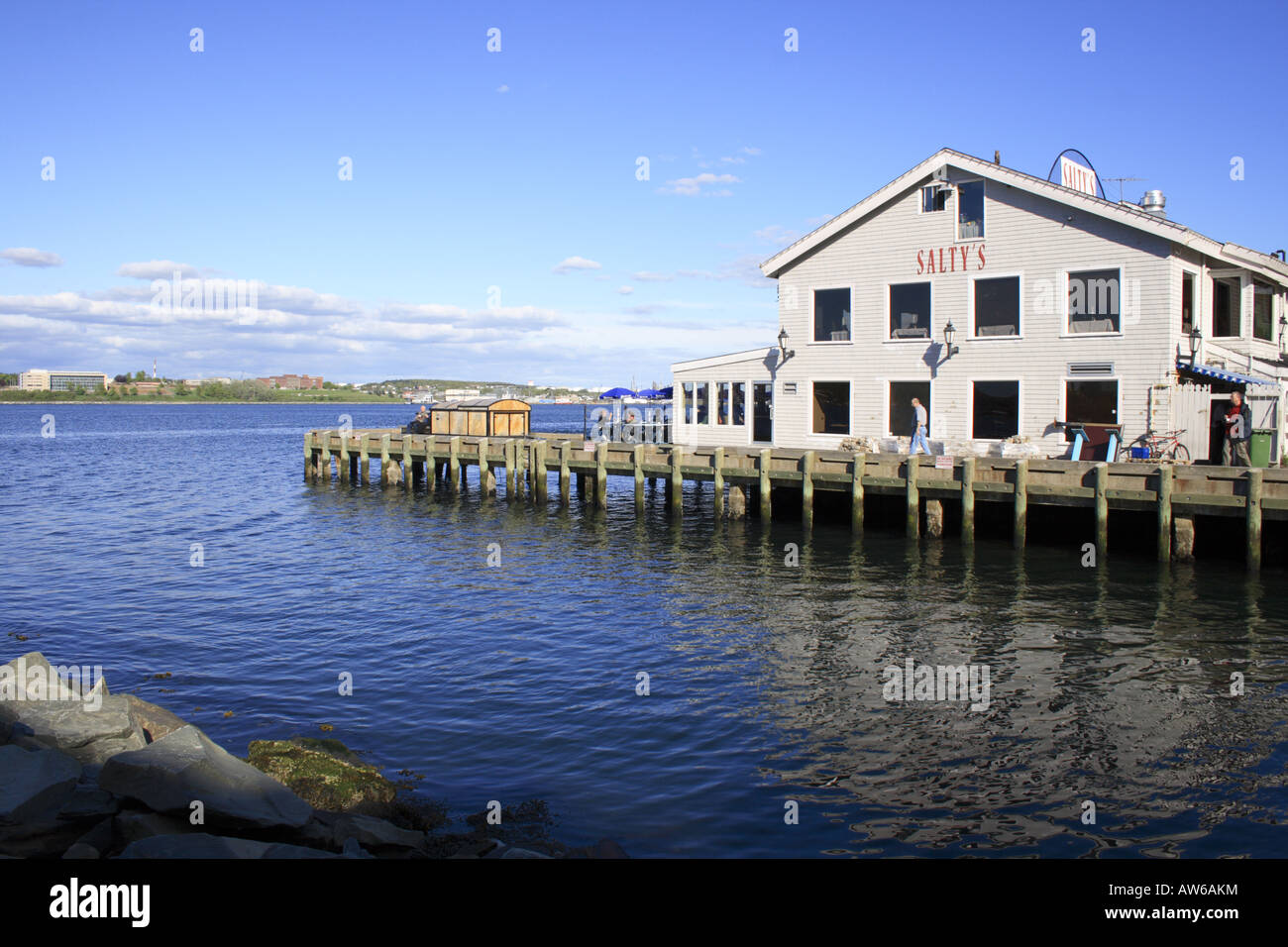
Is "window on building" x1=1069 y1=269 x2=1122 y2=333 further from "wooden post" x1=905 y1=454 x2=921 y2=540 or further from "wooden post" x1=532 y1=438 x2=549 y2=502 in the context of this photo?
"wooden post" x1=532 y1=438 x2=549 y2=502

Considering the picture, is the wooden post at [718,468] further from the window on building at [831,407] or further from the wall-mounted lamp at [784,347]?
the wall-mounted lamp at [784,347]

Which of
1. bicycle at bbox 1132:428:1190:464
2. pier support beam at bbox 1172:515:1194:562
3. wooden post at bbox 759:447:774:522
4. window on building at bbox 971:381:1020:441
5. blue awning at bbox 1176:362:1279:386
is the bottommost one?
pier support beam at bbox 1172:515:1194:562

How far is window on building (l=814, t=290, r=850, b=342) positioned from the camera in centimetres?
2992

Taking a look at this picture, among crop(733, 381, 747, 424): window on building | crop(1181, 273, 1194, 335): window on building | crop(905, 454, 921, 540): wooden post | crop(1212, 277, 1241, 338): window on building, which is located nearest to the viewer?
crop(905, 454, 921, 540): wooden post

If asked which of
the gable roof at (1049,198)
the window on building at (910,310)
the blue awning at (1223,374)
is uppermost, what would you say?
the gable roof at (1049,198)

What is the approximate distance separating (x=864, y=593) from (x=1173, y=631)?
18.0ft

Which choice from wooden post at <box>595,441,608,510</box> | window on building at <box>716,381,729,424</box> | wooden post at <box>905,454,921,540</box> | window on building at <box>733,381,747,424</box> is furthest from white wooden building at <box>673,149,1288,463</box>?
wooden post at <box>595,441,608,510</box>

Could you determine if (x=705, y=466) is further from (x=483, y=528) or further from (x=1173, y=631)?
(x=1173, y=631)

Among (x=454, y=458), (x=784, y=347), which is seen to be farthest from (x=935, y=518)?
(x=454, y=458)

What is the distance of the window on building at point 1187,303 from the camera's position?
2508 cm

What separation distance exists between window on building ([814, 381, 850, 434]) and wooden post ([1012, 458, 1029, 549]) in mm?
7782

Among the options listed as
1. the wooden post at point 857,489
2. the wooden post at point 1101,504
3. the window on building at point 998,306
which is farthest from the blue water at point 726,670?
the window on building at point 998,306

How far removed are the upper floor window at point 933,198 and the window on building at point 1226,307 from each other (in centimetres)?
768
